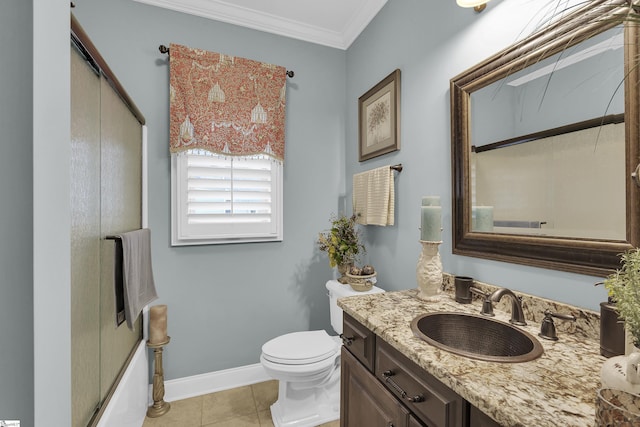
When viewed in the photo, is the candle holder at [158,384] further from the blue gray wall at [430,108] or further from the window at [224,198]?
the blue gray wall at [430,108]

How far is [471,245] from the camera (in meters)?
1.32

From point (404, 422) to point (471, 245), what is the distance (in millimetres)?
808

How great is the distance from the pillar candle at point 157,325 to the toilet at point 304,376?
71 cm

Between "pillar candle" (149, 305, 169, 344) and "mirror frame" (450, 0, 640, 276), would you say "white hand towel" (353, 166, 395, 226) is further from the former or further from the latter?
"pillar candle" (149, 305, 169, 344)

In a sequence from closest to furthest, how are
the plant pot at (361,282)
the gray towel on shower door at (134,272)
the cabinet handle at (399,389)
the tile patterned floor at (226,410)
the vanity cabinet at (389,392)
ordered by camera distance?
1. the vanity cabinet at (389,392)
2. the cabinet handle at (399,389)
3. the gray towel on shower door at (134,272)
4. the tile patterned floor at (226,410)
5. the plant pot at (361,282)

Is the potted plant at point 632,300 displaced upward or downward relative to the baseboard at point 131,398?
upward

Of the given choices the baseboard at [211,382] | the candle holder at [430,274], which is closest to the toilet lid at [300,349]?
the baseboard at [211,382]

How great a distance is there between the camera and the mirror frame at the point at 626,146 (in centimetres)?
81

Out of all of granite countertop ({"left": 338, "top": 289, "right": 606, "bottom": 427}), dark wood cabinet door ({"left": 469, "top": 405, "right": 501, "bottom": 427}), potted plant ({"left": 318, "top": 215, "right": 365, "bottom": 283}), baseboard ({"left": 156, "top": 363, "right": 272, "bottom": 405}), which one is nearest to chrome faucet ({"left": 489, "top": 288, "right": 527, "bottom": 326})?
granite countertop ({"left": 338, "top": 289, "right": 606, "bottom": 427})

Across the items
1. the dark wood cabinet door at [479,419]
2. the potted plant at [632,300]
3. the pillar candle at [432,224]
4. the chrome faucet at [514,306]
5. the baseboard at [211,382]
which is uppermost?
the pillar candle at [432,224]

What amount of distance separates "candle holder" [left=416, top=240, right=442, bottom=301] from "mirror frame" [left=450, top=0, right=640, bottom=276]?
0.48ft

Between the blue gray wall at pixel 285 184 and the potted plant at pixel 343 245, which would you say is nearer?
the blue gray wall at pixel 285 184

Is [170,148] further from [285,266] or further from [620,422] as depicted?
[620,422]

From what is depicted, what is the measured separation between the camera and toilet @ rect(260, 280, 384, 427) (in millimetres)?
1611
